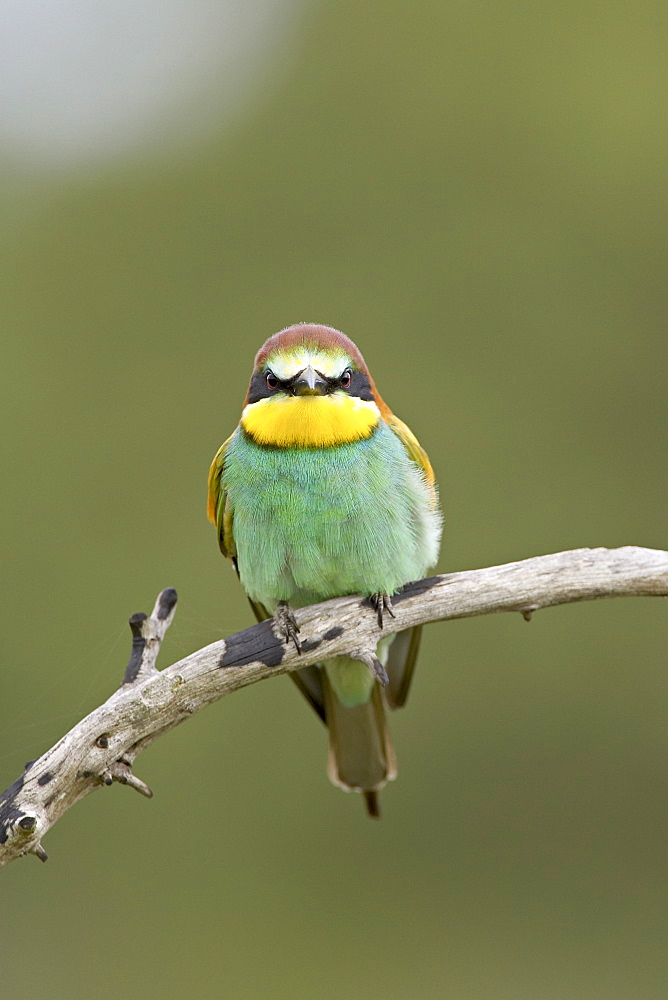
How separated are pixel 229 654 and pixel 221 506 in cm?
48

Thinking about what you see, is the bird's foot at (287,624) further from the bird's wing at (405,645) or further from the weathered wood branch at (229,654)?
the bird's wing at (405,645)

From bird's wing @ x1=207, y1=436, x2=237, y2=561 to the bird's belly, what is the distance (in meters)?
0.06

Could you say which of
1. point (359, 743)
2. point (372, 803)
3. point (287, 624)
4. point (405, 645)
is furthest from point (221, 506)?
point (372, 803)

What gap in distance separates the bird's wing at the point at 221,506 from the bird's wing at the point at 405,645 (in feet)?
1.32

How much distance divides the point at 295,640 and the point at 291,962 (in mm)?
2899

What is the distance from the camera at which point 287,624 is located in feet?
7.14

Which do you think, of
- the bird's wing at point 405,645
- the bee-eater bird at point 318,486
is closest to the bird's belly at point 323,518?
the bee-eater bird at point 318,486

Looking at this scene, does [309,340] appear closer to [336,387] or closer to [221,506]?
[336,387]

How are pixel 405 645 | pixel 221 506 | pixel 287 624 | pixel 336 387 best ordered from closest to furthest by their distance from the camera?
1. pixel 287 624
2. pixel 336 387
3. pixel 221 506
4. pixel 405 645

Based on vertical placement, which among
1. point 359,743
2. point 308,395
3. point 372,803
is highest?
point 308,395

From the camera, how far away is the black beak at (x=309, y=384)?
7.29 feet

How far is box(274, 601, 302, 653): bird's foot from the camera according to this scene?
6.98 feet

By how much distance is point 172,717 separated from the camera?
6.61 feet

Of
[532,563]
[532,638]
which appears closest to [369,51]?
[532,638]
